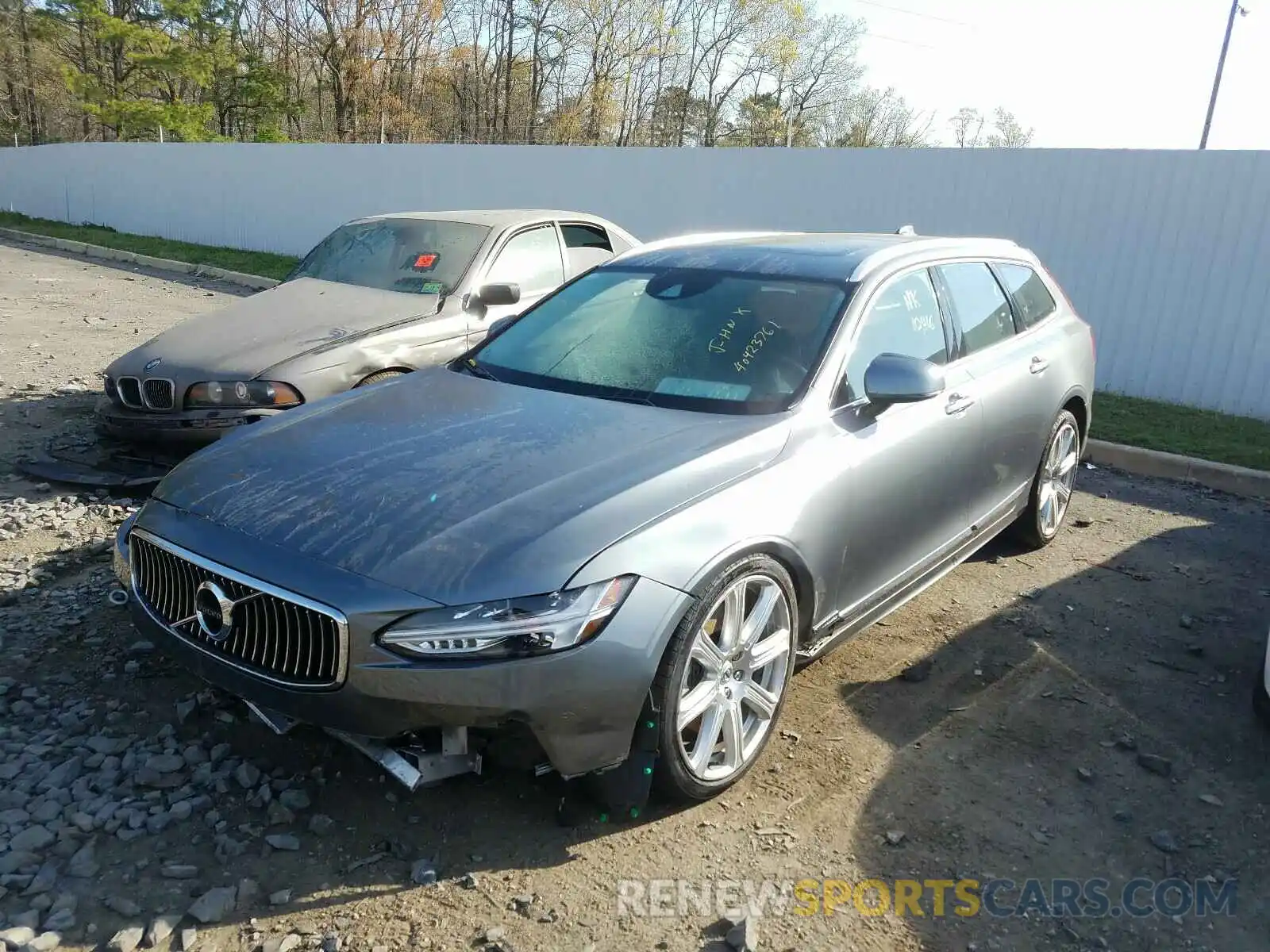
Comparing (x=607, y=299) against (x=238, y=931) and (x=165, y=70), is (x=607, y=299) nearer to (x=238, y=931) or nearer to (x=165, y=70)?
(x=238, y=931)

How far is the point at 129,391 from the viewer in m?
5.65

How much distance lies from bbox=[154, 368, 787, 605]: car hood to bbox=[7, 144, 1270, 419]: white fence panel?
777 cm

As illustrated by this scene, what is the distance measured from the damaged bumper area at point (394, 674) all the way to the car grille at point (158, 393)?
300 cm

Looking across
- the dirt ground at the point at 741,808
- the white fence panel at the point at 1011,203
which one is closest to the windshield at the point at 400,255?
the dirt ground at the point at 741,808

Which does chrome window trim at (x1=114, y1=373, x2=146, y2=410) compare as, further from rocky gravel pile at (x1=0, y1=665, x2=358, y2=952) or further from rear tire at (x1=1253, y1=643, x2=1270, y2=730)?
rear tire at (x1=1253, y1=643, x2=1270, y2=730)

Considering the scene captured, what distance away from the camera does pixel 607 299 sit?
→ 4.30m

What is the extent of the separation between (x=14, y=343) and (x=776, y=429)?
9.00 meters

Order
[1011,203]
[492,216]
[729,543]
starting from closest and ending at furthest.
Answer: [729,543]
[492,216]
[1011,203]

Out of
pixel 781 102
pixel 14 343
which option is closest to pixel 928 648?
pixel 14 343

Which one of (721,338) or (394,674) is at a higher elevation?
(721,338)

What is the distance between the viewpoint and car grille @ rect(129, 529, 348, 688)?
2.61m

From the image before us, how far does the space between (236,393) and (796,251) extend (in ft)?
10.4

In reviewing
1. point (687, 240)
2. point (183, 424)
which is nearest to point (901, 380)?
point (687, 240)

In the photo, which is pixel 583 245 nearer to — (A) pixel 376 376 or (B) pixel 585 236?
(B) pixel 585 236
